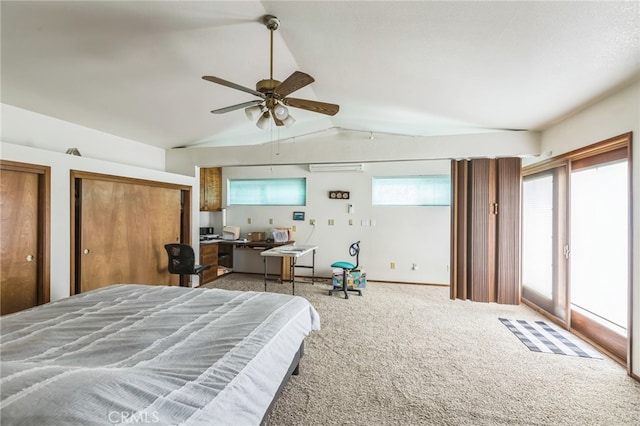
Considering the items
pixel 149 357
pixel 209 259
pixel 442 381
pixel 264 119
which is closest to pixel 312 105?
pixel 264 119

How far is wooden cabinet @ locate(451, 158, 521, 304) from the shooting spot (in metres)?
3.91

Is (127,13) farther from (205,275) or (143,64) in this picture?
(205,275)

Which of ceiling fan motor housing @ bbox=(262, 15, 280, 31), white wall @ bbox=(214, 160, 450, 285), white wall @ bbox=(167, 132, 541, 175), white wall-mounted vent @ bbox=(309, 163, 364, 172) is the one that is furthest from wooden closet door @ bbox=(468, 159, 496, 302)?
ceiling fan motor housing @ bbox=(262, 15, 280, 31)

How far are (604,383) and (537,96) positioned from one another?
2471 millimetres

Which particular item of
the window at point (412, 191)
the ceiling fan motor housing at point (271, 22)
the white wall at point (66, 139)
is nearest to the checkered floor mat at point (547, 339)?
the window at point (412, 191)

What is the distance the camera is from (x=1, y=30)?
1857 mm

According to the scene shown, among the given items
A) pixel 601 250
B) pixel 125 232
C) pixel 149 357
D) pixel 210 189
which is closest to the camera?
pixel 149 357

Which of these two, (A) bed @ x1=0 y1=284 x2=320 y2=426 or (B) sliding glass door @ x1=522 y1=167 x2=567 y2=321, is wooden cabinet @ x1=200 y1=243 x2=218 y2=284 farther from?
(B) sliding glass door @ x1=522 y1=167 x2=567 y2=321

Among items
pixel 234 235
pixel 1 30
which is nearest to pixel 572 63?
pixel 1 30

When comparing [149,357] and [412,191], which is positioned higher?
[412,191]

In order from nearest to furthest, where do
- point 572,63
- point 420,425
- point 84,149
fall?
point 420,425 < point 572,63 < point 84,149

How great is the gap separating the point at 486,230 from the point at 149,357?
4.16 meters

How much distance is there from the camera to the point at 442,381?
7.08 feet

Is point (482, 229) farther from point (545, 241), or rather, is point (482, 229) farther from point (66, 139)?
point (66, 139)
